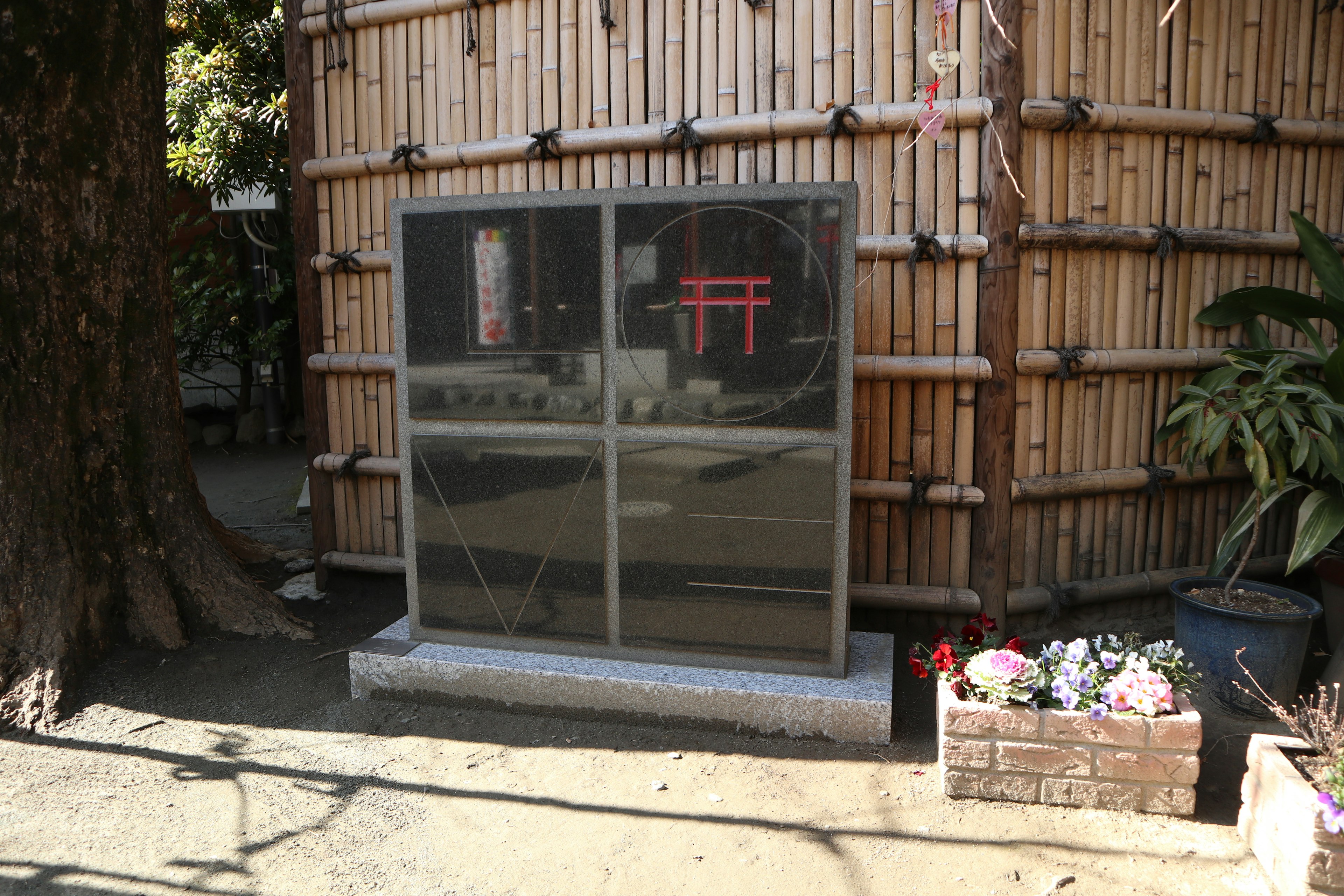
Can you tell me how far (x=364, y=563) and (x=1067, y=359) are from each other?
10.8ft

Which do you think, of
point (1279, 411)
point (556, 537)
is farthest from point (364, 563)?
point (1279, 411)

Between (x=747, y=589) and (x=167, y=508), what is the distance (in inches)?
95.2

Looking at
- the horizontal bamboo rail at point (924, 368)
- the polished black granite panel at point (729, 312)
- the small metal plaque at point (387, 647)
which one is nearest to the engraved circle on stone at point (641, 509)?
the polished black granite panel at point (729, 312)

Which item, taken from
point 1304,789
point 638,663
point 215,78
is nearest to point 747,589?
point 638,663

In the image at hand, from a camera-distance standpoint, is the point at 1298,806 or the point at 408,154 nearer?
the point at 1298,806

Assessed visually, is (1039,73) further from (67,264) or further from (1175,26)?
(67,264)

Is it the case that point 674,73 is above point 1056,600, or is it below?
above

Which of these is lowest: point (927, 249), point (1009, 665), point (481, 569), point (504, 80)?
point (1009, 665)

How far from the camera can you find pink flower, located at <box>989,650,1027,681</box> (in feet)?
8.39

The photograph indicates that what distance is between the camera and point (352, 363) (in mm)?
4152

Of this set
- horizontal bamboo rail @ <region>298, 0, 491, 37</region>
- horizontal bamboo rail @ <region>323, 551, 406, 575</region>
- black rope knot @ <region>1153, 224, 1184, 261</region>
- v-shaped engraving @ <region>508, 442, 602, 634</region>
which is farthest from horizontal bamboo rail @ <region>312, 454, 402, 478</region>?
black rope knot @ <region>1153, 224, 1184, 261</region>

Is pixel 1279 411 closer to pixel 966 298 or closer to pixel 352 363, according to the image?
pixel 966 298

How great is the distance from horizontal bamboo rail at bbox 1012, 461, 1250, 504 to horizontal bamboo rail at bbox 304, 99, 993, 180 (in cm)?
139

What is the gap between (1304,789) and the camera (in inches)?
82.0
